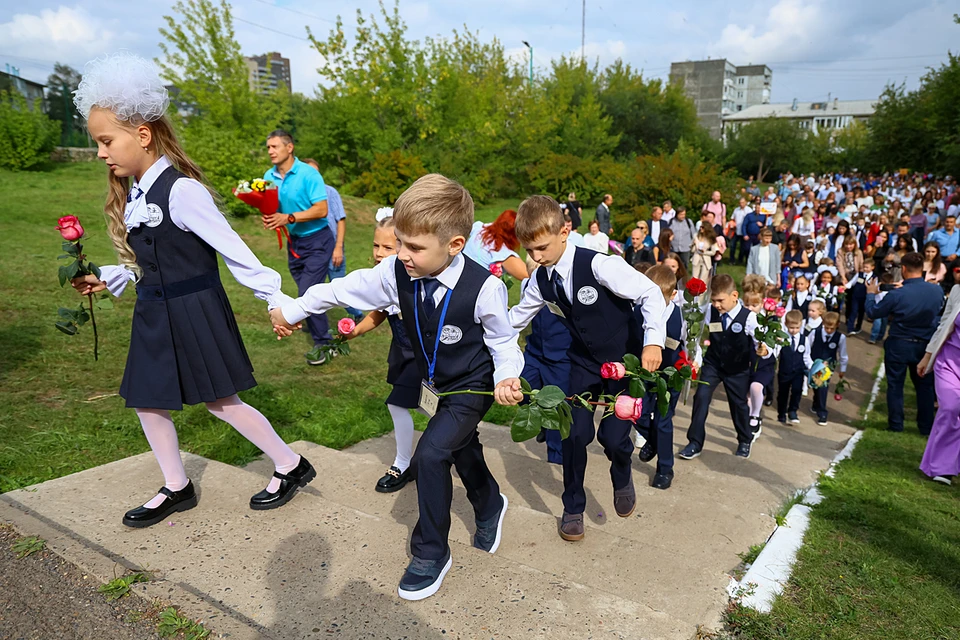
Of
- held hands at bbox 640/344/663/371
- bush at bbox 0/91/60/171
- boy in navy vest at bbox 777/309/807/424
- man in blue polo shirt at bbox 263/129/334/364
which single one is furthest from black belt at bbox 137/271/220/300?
bush at bbox 0/91/60/171

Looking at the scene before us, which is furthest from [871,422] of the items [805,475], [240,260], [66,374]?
[66,374]

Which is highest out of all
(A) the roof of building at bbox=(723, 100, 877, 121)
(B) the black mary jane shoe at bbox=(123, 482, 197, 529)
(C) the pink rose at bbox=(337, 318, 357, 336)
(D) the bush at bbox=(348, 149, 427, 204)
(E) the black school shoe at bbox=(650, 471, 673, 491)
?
(A) the roof of building at bbox=(723, 100, 877, 121)

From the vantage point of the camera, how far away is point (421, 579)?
263cm

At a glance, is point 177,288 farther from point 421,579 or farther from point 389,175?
point 389,175

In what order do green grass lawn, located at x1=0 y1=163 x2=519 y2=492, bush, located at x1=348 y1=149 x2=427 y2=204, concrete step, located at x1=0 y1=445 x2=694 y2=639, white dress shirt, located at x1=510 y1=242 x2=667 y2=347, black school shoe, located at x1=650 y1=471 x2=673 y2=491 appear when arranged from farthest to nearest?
bush, located at x1=348 y1=149 x2=427 y2=204 < black school shoe, located at x1=650 y1=471 x2=673 y2=491 < green grass lawn, located at x1=0 y1=163 x2=519 y2=492 < white dress shirt, located at x1=510 y1=242 x2=667 y2=347 < concrete step, located at x1=0 y1=445 x2=694 y2=639

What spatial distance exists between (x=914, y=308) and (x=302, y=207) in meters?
6.69

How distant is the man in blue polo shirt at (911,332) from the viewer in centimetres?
714

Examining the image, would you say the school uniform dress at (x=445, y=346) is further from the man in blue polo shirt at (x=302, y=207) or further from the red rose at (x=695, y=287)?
the man in blue polo shirt at (x=302, y=207)

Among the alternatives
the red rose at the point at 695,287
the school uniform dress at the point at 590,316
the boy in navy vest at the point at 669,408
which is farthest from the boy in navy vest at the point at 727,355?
the school uniform dress at the point at 590,316

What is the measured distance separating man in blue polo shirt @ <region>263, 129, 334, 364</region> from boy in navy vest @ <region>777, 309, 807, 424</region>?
5.44 metres

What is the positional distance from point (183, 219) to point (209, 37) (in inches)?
767

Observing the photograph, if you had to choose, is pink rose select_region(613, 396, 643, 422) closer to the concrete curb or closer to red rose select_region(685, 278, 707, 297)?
the concrete curb

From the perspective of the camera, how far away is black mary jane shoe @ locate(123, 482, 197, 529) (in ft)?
10.1

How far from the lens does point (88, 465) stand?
Answer: 158 inches
